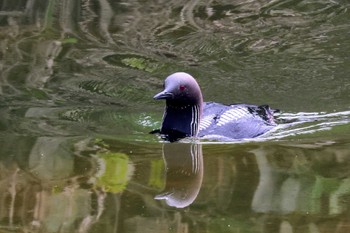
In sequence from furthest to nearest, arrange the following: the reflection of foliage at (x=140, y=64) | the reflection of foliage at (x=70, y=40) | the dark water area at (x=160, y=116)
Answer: the reflection of foliage at (x=70, y=40) < the reflection of foliage at (x=140, y=64) < the dark water area at (x=160, y=116)

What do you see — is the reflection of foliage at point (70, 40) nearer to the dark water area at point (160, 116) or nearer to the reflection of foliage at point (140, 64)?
the dark water area at point (160, 116)

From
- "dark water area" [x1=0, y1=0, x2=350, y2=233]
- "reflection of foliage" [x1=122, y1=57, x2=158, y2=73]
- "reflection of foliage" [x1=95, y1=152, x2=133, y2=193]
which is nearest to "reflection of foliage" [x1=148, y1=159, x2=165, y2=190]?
"dark water area" [x1=0, y1=0, x2=350, y2=233]

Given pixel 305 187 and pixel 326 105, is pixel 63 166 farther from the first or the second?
pixel 326 105

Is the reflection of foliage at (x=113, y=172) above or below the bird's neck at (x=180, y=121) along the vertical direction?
below

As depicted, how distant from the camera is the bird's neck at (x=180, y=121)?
261 inches

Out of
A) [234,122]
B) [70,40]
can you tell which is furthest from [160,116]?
[70,40]

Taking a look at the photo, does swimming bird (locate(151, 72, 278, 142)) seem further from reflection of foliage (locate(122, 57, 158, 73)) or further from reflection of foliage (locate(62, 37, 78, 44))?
reflection of foliage (locate(62, 37, 78, 44))

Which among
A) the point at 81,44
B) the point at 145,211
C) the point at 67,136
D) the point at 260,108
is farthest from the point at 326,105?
the point at 145,211

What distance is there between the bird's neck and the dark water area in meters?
0.19

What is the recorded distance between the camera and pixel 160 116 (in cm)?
771

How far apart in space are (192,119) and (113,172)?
6.23 feet

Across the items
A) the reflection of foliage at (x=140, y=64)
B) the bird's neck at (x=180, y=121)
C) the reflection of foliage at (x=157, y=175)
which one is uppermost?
the reflection of foliage at (x=140, y=64)

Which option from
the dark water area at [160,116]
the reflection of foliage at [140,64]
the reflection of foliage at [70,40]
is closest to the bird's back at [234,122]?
the dark water area at [160,116]

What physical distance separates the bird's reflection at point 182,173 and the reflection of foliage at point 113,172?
0.25 meters
